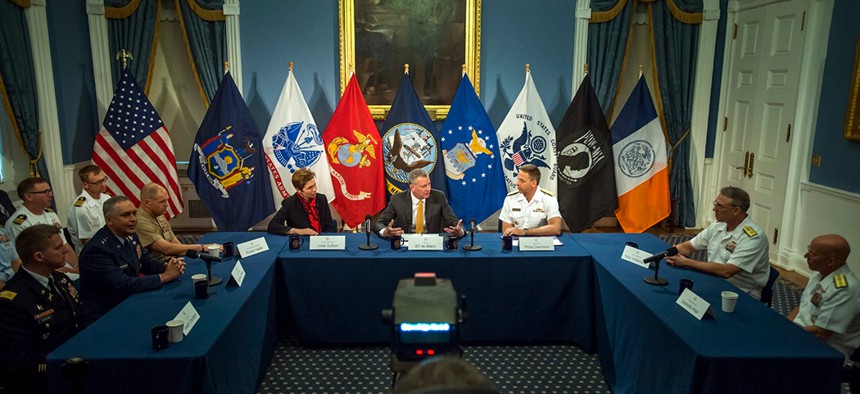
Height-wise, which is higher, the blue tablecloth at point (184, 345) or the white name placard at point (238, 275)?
the white name placard at point (238, 275)

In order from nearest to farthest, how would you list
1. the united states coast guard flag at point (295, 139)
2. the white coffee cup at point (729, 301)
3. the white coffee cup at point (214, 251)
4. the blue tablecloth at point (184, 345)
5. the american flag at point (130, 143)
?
the blue tablecloth at point (184, 345), the white coffee cup at point (729, 301), the white coffee cup at point (214, 251), the american flag at point (130, 143), the united states coast guard flag at point (295, 139)

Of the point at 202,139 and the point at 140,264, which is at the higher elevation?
the point at 202,139

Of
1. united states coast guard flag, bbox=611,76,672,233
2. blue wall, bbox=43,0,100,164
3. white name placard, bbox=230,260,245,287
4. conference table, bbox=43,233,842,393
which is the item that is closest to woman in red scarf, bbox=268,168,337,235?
conference table, bbox=43,233,842,393

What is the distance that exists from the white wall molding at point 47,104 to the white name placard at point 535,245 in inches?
169

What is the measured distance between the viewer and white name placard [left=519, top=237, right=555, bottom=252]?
11.9ft

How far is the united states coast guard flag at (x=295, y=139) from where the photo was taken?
5.65 meters

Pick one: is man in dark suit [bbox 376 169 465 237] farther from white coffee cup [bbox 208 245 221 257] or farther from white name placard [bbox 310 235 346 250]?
white coffee cup [bbox 208 245 221 257]

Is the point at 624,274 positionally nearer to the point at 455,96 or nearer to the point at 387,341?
the point at 387,341

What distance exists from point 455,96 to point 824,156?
3.20 m

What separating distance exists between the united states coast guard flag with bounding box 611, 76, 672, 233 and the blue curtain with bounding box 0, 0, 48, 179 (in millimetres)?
5272

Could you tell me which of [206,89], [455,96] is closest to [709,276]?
[455,96]

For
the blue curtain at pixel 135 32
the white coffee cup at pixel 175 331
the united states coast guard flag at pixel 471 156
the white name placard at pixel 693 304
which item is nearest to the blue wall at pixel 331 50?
the united states coast guard flag at pixel 471 156

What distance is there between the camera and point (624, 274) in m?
3.20

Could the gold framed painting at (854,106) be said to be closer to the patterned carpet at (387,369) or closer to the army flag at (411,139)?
the patterned carpet at (387,369)
